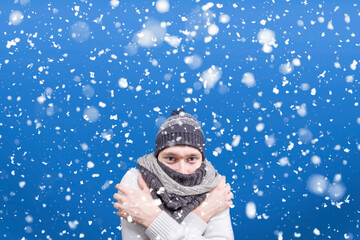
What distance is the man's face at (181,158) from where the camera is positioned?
8.30 ft

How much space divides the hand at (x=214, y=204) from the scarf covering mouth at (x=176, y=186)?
25mm

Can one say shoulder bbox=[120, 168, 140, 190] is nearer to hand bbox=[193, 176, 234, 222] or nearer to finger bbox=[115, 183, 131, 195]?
A: finger bbox=[115, 183, 131, 195]

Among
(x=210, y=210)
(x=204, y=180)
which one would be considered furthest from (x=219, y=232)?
(x=204, y=180)

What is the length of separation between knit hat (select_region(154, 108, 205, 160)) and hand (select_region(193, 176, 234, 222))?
23cm

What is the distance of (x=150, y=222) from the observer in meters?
2.33

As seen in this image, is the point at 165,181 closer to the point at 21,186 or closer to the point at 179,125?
the point at 179,125

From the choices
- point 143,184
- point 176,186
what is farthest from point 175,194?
point 143,184

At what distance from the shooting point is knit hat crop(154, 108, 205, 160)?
101 inches

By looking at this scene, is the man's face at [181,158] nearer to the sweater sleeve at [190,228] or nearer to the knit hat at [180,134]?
the knit hat at [180,134]

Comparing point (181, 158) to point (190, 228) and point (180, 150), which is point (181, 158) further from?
point (190, 228)

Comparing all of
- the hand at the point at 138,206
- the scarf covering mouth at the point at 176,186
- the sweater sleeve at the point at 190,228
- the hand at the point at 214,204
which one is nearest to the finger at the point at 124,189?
Answer: the hand at the point at 138,206

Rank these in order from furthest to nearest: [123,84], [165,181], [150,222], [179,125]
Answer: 1. [123,84]
2. [179,125]
3. [165,181]
4. [150,222]

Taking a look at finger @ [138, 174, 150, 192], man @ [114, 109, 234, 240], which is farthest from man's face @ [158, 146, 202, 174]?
finger @ [138, 174, 150, 192]

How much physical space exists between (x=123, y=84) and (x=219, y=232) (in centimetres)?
171
